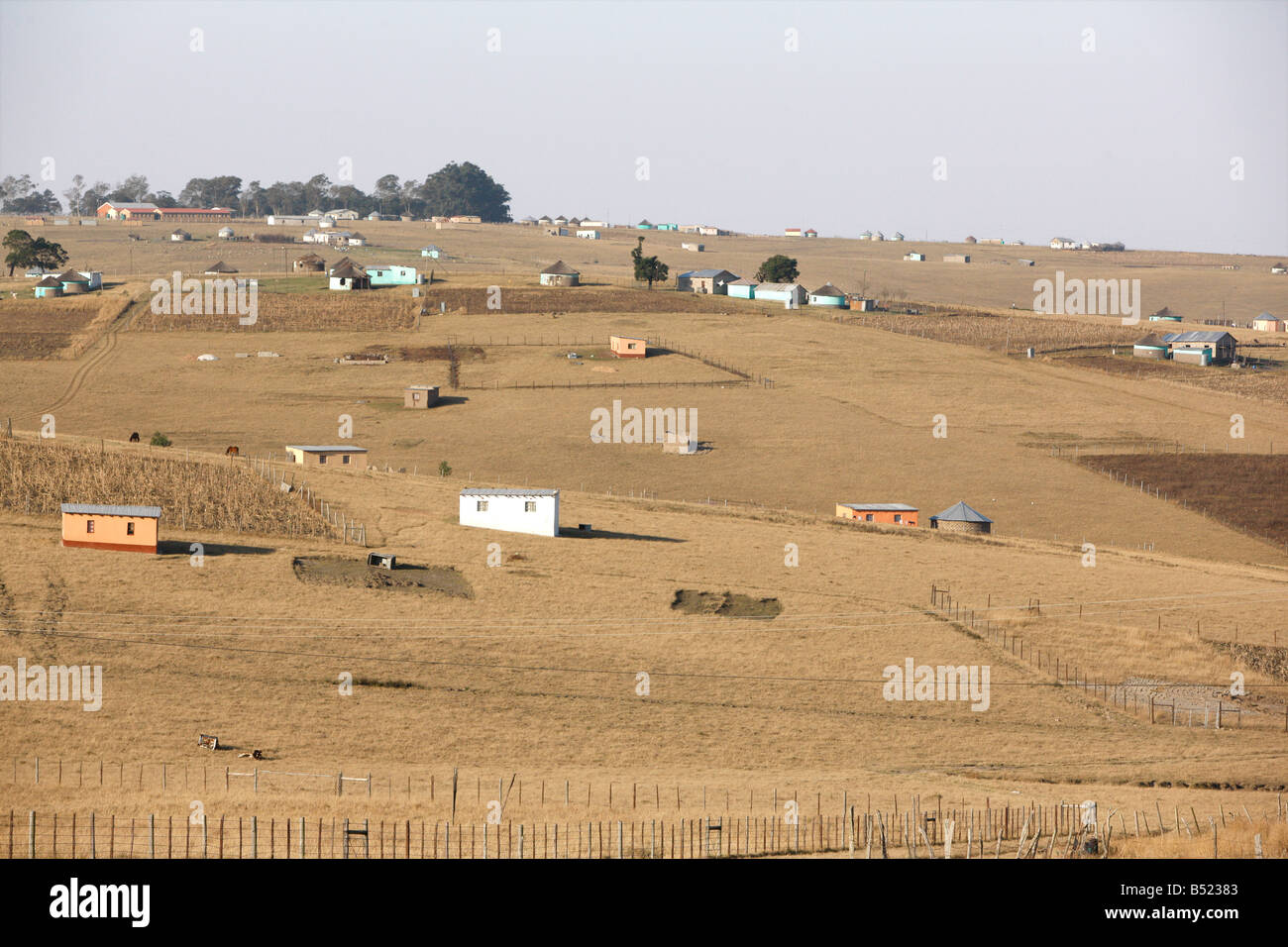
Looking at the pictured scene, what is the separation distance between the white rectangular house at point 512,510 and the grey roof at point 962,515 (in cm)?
2180

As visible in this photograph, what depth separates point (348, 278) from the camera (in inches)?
5709

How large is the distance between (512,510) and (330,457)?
2005 cm

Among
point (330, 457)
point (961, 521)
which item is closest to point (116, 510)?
point (330, 457)

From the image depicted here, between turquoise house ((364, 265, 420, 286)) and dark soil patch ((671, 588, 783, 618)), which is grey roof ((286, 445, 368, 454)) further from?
turquoise house ((364, 265, 420, 286))

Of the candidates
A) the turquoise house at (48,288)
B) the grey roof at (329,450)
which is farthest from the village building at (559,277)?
the grey roof at (329,450)

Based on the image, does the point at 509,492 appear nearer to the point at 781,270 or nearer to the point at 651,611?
the point at 651,611

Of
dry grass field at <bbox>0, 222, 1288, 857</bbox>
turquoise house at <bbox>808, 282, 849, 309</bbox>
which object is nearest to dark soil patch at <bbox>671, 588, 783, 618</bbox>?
dry grass field at <bbox>0, 222, 1288, 857</bbox>

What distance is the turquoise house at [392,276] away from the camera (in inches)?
5861

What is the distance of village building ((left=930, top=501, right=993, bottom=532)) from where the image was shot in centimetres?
6850

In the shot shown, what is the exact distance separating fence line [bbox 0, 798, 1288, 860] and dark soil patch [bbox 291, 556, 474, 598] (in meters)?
20.7

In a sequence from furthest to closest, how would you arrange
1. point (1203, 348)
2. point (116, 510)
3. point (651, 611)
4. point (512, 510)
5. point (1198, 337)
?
point (1198, 337) < point (1203, 348) < point (512, 510) < point (116, 510) < point (651, 611)

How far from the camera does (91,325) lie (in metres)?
122

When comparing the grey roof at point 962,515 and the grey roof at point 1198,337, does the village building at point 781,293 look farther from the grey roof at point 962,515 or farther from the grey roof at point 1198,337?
the grey roof at point 962,515
